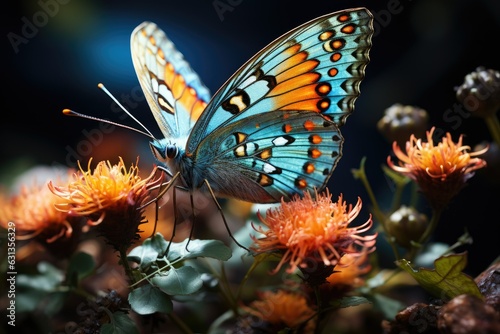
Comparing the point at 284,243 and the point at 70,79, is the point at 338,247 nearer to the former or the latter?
the point at 284,243

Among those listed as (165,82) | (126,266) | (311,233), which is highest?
(165,82)

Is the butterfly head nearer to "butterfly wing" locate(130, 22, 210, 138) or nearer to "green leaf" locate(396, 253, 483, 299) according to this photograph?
"butterfly wing" locate(130, 22, 210, 138)

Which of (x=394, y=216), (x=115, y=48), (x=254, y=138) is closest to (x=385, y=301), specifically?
(x=394, y=216)

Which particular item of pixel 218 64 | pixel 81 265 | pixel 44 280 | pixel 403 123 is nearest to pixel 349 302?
pixel 403 123

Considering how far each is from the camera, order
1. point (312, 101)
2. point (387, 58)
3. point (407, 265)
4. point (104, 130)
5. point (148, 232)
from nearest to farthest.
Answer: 1. point (407, 265)
2. point (312, 101)
3. point (148, 232)
4. point (104, 130)
5. point (387, 58)

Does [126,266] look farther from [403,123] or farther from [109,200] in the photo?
[403,123]

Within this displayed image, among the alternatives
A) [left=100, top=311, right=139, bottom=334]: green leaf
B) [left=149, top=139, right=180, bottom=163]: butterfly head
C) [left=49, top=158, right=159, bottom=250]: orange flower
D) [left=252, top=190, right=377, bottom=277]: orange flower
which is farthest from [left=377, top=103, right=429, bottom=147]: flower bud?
[left=100, top=311, right=139, bottom=334]: green leaf
